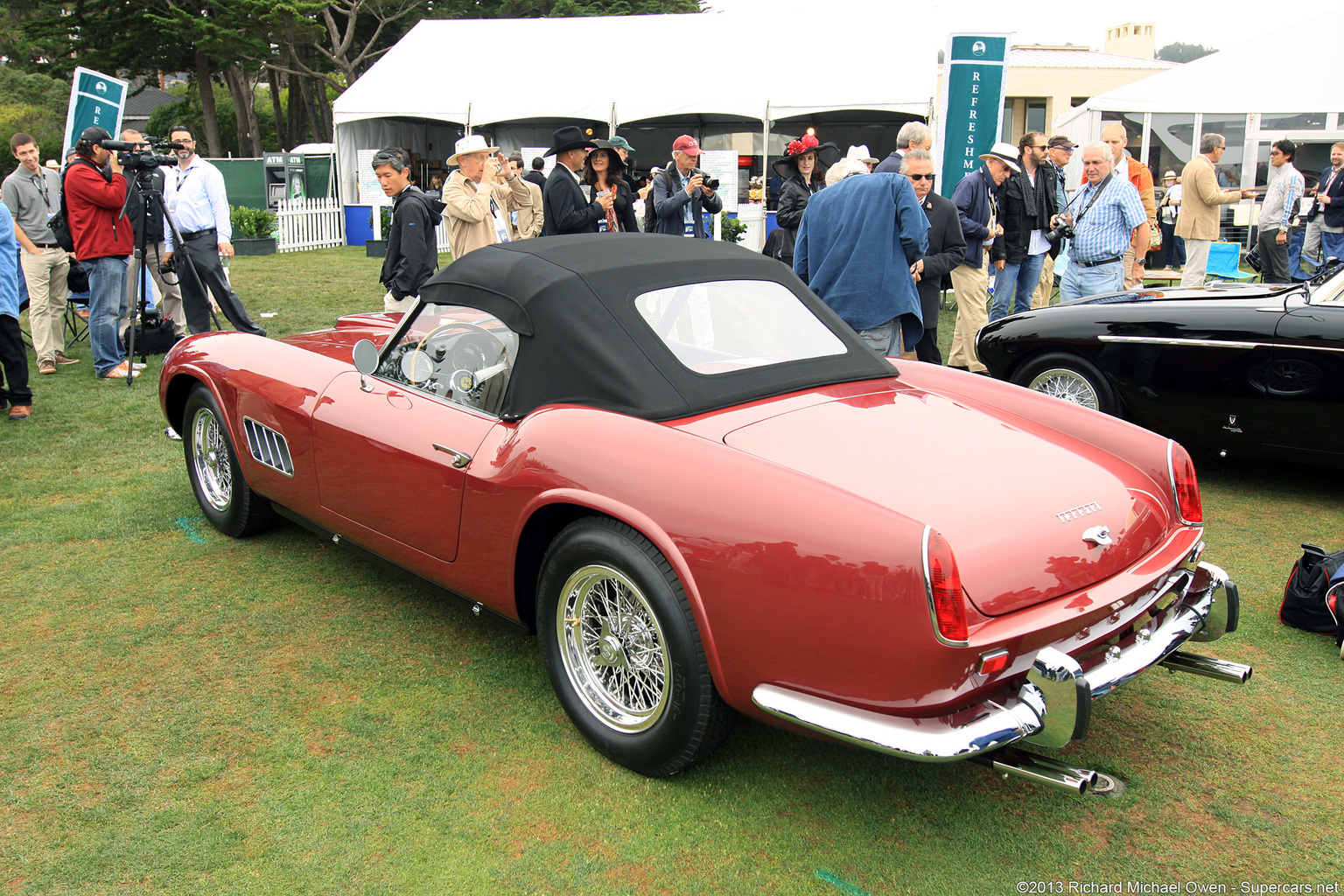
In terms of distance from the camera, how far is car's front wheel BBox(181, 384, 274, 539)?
171 inches

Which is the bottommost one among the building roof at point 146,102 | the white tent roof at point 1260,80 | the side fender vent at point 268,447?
the side fender vent at point 268,447

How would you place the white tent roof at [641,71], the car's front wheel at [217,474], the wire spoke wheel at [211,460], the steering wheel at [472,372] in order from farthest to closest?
the white tent roof at [641,71]
the wire spoke wheel at [211,460]
the car's front wheel at [217,474]
the steering wheel at [472,372]

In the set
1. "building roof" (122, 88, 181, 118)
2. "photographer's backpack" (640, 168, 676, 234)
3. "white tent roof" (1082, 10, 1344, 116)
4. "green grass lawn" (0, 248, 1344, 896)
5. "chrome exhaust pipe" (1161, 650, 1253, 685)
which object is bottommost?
"green grass lawn" (0, 248, 1344, 896)

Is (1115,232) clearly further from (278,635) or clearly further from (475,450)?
(278,635)

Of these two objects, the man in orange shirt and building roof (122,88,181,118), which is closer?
the man in orange shirt

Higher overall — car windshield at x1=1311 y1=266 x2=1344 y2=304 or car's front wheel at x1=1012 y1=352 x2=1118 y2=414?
car windshield at x1=1311 y1=266 x2=1344 y2=304

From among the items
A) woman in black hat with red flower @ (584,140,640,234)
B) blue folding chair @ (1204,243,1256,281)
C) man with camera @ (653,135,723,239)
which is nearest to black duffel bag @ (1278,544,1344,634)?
woman in black hat with red flower @ (584,140,640,234)

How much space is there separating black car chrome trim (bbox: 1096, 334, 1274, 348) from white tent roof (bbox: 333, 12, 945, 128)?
1313 cm

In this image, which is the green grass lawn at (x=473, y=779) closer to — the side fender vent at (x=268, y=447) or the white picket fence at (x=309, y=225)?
the side fender vent at (x=268, y=447)

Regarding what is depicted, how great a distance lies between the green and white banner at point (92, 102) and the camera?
11297 mm

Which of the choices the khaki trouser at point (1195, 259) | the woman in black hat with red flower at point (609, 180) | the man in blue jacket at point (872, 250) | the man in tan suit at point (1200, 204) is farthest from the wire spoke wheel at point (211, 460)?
the khaki trouser at point (1195, 259)

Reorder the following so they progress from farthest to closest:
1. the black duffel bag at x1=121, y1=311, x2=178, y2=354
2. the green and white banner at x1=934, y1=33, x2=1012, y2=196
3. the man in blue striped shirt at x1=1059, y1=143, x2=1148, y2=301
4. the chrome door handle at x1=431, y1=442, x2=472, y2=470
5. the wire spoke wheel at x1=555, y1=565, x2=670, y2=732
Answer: the green and white banner at x1=934, y1=33, x2=1012, y2=196, the black duffel bag at x1=121, y1=311, x2=178, y2=354, the man in blue striped shirt at x1=1059, y1=143, x2=1148, y2=301, the chrome door handle at x1=431, y1=442, x2=472, y2=470, the wire spoke wheel at x1=555, y1=565, x2=670, y2=732

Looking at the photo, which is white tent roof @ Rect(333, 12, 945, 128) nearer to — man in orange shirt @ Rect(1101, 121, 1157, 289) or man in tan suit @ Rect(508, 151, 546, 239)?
man in orange shirt @ Rect(1101, 121, 1157, 289)

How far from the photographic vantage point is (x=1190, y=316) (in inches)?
207
